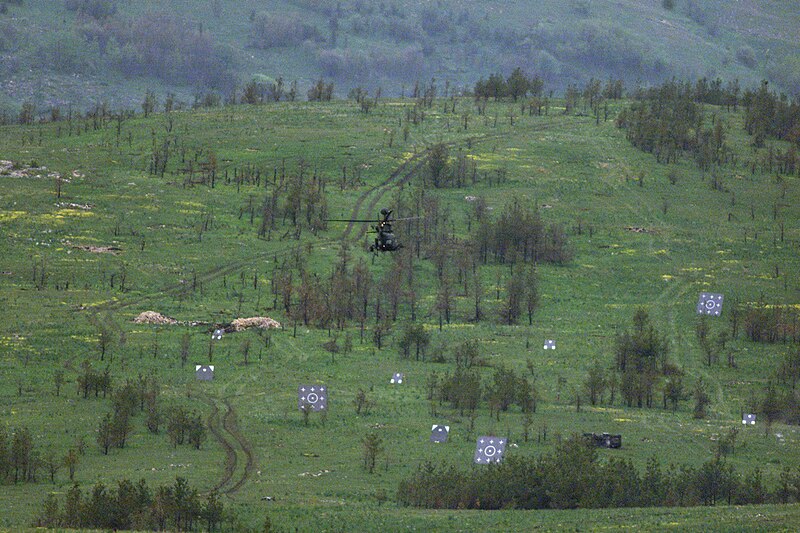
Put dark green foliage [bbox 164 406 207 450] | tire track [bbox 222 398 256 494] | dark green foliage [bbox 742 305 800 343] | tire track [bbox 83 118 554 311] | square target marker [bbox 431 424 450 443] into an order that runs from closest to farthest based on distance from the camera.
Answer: tire track [bbox 222 398 256 494], dark green foliage [bbox 164 406 207 450], square target marker [bbox 431 424 450 443], dark green foliage [bbox 742 305 800 343], tire track [bbox 83 118 554 311]

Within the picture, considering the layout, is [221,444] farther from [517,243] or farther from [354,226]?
[354,226]

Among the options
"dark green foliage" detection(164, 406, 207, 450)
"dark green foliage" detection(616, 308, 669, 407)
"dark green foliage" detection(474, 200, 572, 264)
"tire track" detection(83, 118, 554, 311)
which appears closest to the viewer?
"dark green foliage" detection(164, 406, 207, 450)

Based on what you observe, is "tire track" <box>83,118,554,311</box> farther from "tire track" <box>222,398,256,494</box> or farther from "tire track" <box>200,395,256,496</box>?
"tire track" <box>222,398,256,494</box>

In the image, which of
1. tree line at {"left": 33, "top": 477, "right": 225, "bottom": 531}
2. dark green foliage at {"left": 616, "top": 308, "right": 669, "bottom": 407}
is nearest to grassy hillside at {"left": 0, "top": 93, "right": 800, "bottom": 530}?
dark green foliage at {"left": 616, "top": 308, "right": 669, "bottom": 407}

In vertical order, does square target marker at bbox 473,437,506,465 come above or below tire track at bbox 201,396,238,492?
above

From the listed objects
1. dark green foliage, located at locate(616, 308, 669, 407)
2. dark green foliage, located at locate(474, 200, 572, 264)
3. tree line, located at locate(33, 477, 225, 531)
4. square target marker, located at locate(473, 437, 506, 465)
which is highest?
dark green foliage, located at locate(474, 200, 572, 264)

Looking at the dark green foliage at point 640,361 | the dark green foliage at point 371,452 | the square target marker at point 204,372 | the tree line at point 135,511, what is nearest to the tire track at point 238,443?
the square target marker at point 204,372

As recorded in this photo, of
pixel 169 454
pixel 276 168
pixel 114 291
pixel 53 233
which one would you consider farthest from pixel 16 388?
Answer: pixel 276 168

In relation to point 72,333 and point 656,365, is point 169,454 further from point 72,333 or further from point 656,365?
point 656,365
